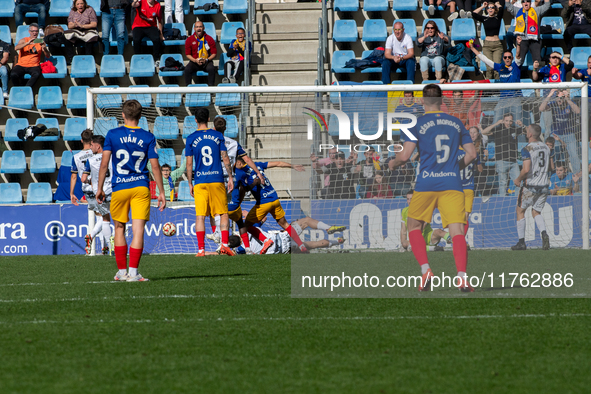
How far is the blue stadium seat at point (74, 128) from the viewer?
52.4 feet

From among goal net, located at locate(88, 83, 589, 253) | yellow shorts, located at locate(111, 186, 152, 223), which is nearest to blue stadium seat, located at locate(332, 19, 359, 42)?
goal net, located at locate(88, 83, 589, 253)

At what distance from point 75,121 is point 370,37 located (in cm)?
695

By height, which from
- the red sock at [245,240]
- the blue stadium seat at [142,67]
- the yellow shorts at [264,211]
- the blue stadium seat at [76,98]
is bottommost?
the red sock at [245,240]

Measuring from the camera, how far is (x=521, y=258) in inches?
370

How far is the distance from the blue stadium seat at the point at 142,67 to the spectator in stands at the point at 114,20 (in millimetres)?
594

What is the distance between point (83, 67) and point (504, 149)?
1079 cm

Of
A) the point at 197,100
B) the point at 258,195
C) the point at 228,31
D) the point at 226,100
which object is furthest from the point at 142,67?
the point at 258,195

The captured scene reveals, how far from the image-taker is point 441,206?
651 cm

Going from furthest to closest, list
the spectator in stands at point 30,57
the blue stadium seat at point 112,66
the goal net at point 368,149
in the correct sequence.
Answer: the blue stadium seat at point 112,66
the spectator in stands at point 30,57
the goal net at point 368,149

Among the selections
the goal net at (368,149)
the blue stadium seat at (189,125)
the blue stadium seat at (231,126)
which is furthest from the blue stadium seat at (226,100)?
the blue stadium seat at (189,125)

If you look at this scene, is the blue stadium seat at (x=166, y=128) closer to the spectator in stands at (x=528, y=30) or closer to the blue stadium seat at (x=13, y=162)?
the blue stadium seat at (x=13, y=162)

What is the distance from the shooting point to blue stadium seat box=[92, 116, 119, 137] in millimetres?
12984

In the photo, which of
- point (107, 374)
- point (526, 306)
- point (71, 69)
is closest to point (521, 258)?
point (526, 306)

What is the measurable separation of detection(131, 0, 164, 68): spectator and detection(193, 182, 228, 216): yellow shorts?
6.97 meters
